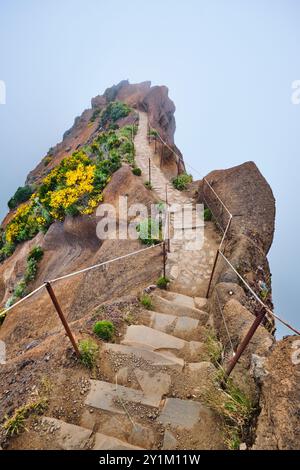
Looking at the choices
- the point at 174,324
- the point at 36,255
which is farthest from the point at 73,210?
the point at 174,324

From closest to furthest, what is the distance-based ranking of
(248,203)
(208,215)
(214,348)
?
1. (214,348)
2. (248,203)
3. (208,215)

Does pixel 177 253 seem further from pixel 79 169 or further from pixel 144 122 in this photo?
pixel 144 122

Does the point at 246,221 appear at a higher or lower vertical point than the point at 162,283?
higher

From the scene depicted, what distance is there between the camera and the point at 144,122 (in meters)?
36.4

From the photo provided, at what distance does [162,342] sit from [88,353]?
6.15ft

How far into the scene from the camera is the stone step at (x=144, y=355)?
6.85m

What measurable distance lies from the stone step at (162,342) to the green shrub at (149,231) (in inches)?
206

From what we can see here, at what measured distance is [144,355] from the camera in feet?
23.1

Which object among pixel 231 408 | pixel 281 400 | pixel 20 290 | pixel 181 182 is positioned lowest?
pixel 20 290

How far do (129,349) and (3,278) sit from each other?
1791cm

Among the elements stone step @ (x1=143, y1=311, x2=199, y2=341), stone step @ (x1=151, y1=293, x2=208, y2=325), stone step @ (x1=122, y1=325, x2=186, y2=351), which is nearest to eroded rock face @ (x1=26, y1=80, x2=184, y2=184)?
stone step @ (x1=151, y1=293, x2=208, y2=325)

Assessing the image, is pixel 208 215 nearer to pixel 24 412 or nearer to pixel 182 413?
pixel 182 413

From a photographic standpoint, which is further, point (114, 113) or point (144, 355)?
point (114, 113)
